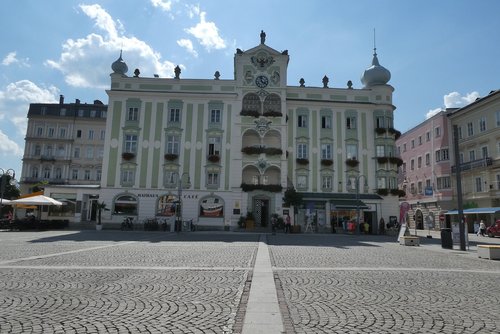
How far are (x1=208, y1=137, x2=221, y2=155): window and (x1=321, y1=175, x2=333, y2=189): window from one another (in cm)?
1150

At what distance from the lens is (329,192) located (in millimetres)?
40406

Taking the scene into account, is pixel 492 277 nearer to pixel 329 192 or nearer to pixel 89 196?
pixel 329 192

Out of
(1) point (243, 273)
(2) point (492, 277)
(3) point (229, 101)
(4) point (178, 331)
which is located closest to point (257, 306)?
(4) point (178, 331)

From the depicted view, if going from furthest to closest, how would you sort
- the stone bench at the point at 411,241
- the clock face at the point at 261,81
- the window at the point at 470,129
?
the window at the point at 470,129
the clock face at the point at 261,81
the stone bench at the point at 411,241

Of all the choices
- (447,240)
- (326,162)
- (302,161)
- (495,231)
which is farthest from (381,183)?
(447,240)

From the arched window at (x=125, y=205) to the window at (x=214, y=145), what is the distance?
30.4 ft

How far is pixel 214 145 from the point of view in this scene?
40.3 metres

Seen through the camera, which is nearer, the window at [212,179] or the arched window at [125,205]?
the arched window at [125,205]

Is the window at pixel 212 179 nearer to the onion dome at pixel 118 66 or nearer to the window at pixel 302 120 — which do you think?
the window at pixel 302 120

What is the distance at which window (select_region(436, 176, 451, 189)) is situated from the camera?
48.1 metres

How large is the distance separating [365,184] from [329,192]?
3.96 meters

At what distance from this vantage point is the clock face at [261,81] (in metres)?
41.2

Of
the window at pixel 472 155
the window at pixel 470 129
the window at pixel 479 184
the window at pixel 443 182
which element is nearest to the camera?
the window at pixel 479 184

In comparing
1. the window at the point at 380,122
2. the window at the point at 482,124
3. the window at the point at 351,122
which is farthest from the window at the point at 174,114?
the window at the point at 482,124
